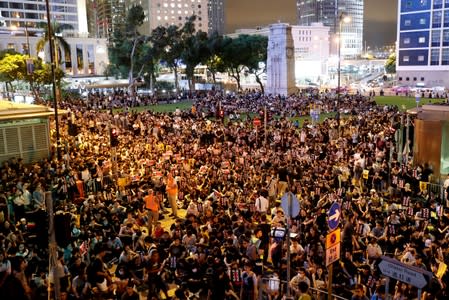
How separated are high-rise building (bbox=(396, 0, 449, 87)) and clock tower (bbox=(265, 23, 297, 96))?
35.8 metres

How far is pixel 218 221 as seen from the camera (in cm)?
1223

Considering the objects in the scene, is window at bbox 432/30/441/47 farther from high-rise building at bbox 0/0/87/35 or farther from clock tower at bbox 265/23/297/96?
high-rise building at bbox 0/0/87/35

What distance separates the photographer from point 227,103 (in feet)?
153

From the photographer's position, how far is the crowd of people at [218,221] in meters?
9.27

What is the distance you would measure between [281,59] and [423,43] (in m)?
38.6

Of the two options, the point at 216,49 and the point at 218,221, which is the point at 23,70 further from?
the point at 218,221

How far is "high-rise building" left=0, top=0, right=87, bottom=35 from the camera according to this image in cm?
Result: 11738

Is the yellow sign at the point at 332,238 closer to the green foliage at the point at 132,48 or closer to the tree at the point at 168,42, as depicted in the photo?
the green foliage at the point at 132,48

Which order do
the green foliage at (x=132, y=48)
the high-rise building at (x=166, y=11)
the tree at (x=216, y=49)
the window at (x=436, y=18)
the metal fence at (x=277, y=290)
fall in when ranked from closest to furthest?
the metal fence at (x=277, y=290) < the green foliage at (x=132, y=48) < the tree at (x=216, y=49) < the window at (x=436, y=18) < the high-rise building at (x=166, y=11)

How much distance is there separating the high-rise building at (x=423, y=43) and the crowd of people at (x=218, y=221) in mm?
67718

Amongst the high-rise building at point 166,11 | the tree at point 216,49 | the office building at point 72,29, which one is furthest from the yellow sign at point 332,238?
the high-rise building at point 166,11

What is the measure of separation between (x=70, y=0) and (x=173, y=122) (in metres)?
107

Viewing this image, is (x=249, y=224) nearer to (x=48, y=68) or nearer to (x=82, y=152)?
(x=82, y=152)

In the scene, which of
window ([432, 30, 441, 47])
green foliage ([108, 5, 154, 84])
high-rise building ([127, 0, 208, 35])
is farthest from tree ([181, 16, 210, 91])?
high-rise building ([127, 0, 208, 35])
